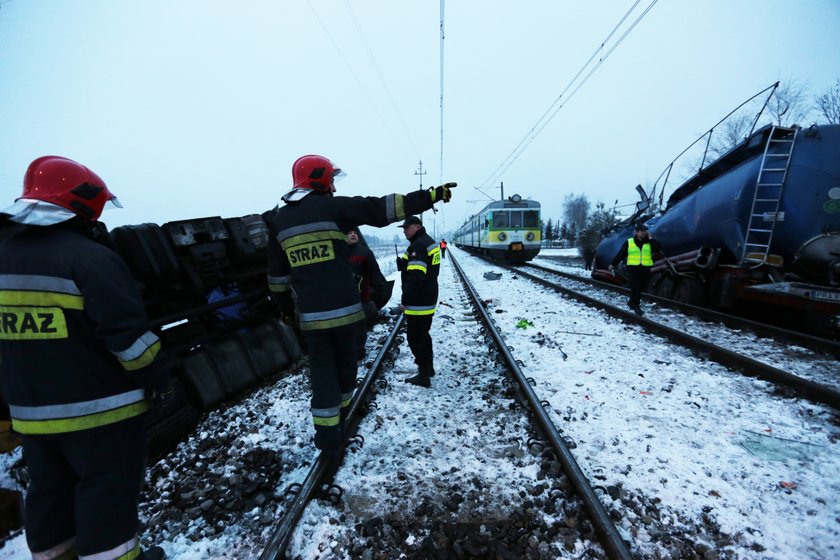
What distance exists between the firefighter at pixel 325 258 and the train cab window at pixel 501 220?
1620 centimetres

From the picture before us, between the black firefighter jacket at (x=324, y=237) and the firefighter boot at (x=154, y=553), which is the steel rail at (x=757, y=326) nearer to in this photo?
the black firefighter jacket at (x=324, y=237)

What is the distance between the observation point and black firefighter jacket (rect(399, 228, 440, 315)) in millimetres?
4023

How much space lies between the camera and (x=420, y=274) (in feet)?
13.1

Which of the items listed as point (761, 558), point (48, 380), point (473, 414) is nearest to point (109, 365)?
point (48, 380)

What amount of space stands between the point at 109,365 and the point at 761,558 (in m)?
3.54

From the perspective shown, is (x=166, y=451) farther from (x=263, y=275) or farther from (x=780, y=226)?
(x=780, y=226)

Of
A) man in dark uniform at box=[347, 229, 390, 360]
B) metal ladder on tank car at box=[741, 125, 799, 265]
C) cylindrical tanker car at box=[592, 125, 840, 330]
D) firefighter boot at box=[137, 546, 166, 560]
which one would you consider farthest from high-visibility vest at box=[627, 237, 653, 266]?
firefighter boot at box=[137, 546, 166, 560]

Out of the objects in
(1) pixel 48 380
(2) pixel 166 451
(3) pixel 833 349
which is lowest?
(2) pixel 166 451

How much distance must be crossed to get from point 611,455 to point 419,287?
2.43 meters

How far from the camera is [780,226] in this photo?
19.1ft


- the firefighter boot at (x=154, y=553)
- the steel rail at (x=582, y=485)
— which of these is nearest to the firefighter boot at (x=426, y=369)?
the steel rail at (x=582, y=485)

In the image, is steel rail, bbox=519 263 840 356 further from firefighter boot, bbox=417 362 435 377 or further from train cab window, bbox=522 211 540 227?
train cab window, bbox=522 211 540 227

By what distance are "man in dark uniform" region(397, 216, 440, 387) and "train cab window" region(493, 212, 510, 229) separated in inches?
584

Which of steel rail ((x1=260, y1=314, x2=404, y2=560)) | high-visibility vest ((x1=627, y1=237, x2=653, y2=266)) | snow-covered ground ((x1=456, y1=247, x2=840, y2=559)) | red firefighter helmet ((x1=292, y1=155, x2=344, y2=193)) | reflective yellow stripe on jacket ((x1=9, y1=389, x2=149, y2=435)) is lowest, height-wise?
snow-covered ground ((x1=456, y1=247, x2=840, y2=559))
